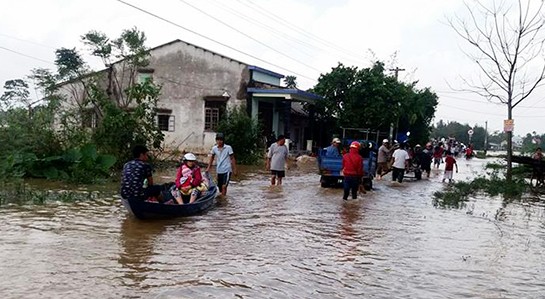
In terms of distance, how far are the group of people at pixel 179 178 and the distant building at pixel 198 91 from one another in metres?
17.7

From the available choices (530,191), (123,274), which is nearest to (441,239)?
(123,274)

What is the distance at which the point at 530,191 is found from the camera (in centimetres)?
1958

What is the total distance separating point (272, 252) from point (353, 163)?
560 centimetres

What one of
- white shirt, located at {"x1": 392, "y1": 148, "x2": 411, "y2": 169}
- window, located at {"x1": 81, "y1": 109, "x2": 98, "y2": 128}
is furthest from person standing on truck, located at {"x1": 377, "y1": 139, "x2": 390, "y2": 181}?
window, located at {"x1": 81, "y1": 109, "x2": 98, "y2": 128}

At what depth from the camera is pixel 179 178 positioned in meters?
12.2

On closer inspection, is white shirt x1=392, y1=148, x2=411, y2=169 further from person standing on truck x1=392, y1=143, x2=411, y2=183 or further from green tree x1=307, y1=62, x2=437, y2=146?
green tree x1=307, y1=62, x2=437, y2=146

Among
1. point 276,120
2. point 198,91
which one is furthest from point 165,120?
point 276,120

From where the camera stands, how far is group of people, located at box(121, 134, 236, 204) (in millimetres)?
10641

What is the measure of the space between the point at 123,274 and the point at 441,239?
6.13 metres

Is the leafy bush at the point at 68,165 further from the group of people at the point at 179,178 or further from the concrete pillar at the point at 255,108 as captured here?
the concrete pillar at the point at 255,108

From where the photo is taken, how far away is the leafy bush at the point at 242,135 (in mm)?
27484

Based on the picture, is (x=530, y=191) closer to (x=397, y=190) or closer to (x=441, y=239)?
(x=397, y=190)

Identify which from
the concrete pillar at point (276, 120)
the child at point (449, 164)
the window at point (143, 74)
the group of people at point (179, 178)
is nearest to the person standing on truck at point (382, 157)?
the child at point (449, 164)

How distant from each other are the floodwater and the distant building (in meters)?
18.8
